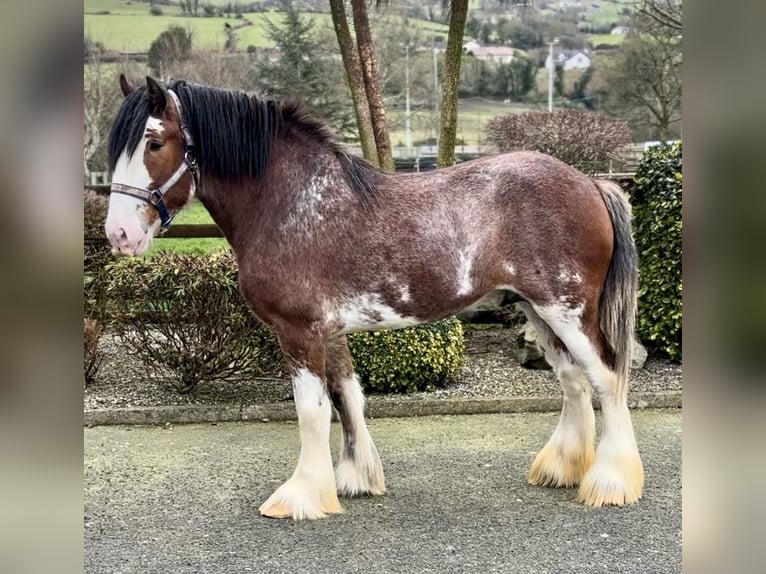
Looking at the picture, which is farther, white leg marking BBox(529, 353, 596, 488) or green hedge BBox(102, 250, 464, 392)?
green hedge BBox(102, 250, 464, 392)

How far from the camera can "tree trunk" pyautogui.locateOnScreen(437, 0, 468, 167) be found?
233 inches

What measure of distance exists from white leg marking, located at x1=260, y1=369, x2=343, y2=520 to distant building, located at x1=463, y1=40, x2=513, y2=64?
31.1ft

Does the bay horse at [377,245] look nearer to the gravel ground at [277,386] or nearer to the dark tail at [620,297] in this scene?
the dark tail at [620,297]

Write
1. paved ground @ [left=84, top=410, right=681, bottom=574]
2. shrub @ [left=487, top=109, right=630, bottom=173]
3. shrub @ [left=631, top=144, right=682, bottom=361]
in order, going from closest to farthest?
paved ground @ [left=84, top=410, right=681, bottom=574], shrub @ [left=631, top=144, right=682, bottom=361], shrub @ [left=487, top=109, right=630, bottom=173]

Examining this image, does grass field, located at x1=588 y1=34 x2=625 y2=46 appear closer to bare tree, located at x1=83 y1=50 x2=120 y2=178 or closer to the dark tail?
bare tree, located at x1=83 y1=50 x2=120 y2=178

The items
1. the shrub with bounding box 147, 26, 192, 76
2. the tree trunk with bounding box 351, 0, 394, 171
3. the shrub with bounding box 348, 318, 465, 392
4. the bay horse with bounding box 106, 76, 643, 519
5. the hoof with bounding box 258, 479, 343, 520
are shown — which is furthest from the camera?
the shrub with bounding box 147, 26, 192, 76

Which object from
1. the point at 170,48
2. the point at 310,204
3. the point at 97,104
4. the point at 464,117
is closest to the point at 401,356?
the point at 310,204

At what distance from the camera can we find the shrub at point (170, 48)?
29.9ft

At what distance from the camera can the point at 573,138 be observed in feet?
22.6

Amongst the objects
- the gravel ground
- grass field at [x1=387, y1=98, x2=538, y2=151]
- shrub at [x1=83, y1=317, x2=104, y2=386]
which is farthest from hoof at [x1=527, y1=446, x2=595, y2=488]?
grass field at [x1=387, y1=98, x2=538, y2=151]
